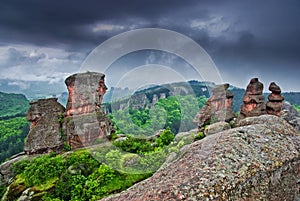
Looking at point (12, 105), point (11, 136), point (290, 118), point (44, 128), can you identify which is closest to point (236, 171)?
point (44, 128)

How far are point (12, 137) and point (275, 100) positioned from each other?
84553mm

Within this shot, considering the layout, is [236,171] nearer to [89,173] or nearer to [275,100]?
[89,173]

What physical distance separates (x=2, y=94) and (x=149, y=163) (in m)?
203

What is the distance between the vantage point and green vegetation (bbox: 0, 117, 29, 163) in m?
72.4

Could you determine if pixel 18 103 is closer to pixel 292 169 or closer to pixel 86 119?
pixel 86 119

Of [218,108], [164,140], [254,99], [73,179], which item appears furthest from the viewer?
[218,108]

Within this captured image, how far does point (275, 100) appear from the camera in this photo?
3478 cm

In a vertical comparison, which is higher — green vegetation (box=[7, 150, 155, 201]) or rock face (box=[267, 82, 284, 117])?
rock face (box=[267, 82, 284, 117])

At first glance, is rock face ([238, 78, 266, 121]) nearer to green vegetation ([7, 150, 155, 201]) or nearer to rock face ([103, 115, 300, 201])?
green vegetation ([7, 150, 155, 201])

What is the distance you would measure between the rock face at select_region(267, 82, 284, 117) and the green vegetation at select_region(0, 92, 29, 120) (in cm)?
15119

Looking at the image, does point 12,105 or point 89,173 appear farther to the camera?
point 12,105

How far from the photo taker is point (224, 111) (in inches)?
1624

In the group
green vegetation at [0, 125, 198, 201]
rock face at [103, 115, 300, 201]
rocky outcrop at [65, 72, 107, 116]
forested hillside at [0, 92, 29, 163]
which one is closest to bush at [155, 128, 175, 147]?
green vegetation at [0, 125, 198, 201]

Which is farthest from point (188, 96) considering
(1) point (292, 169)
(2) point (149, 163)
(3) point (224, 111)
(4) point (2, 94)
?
(4) point (2, 94)
